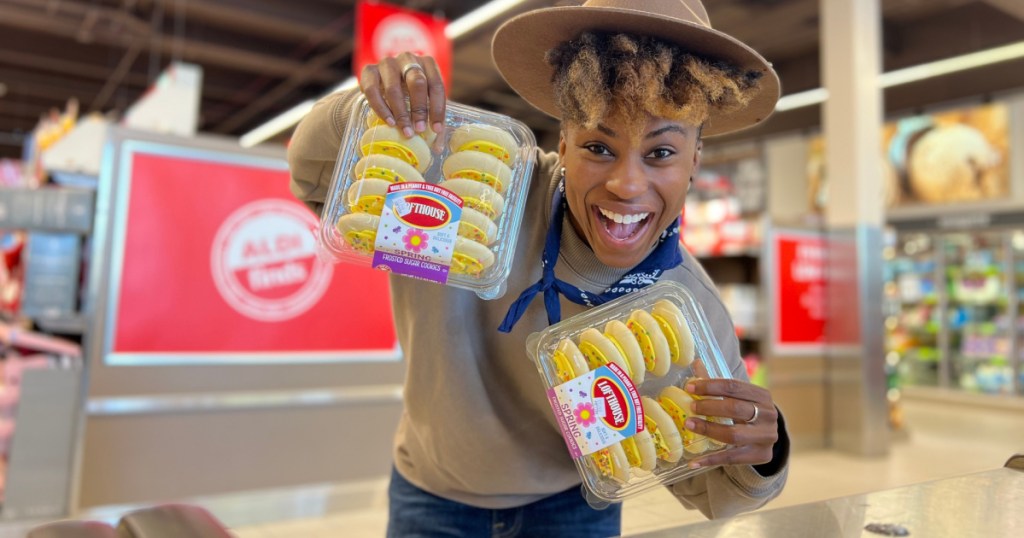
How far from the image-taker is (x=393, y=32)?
6234 millimetres

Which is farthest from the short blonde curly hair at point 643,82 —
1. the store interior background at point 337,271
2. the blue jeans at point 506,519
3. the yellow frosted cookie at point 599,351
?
the store interior background at point 337,271

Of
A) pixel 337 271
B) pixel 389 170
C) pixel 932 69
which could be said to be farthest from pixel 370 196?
pixel 932 69

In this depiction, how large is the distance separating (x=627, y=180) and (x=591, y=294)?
0.22m

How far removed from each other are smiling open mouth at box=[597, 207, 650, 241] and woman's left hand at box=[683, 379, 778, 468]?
10.2 inches

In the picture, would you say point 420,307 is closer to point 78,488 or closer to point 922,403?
point 78,488

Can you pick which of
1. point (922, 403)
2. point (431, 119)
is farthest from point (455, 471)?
point (922, 403)

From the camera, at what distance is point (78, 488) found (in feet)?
10.2

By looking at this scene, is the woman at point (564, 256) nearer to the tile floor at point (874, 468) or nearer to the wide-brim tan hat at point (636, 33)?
the wide-brim tan hat at point (636, 33)

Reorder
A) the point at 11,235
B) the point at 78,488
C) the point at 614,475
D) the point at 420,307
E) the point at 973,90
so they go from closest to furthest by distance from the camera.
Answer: the point at 614,475 → the point at 420,307 → the point at 78,488 → the point at 11,235 → the point at 973,90

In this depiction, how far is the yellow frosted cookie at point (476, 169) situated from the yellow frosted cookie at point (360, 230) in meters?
0.14

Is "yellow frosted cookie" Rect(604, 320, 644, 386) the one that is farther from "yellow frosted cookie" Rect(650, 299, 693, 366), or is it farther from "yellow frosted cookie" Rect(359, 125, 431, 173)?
"yellow frosted cookie" Rect(359, 125, 431, 173)

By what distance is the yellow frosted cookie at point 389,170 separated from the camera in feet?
3.54

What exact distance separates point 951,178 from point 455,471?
34.3 feet

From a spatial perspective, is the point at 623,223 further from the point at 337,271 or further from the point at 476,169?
the point at 337,271
